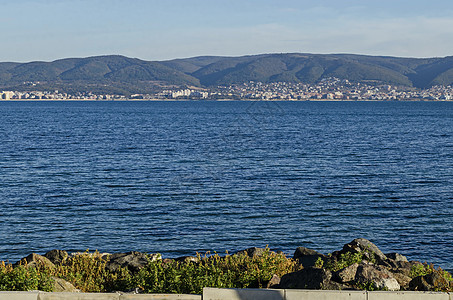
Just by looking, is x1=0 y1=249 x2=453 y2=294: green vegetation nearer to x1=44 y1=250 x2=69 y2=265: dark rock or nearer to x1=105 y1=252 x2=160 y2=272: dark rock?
x1=105 y1=252 x2=160 y2=272: dark rock

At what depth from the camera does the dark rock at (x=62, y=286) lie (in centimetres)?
1162

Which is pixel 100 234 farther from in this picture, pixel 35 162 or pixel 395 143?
pixel 395 143

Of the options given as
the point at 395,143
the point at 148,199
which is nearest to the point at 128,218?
the point at 148,199

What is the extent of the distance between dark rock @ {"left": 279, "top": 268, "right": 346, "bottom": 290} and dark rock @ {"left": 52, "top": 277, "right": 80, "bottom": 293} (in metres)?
4.66

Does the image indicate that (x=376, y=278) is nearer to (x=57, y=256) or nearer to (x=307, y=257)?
(x=307, y=257)

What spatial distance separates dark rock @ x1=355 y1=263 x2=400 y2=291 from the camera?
11.7 metres

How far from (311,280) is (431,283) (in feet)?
8.73

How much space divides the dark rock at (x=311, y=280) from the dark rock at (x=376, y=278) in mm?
534

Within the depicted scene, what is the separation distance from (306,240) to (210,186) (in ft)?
46.0

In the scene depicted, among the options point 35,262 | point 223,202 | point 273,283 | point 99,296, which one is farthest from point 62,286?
point 223,202

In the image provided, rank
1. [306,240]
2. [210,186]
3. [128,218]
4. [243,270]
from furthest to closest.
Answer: [210,186] → [128,218] → [306,240] → [243,270]

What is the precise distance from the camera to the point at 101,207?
31.2 meters

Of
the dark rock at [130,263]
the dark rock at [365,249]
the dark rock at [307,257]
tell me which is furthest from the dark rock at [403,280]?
the dark rock at [130,263]

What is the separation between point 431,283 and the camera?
12070 mm
